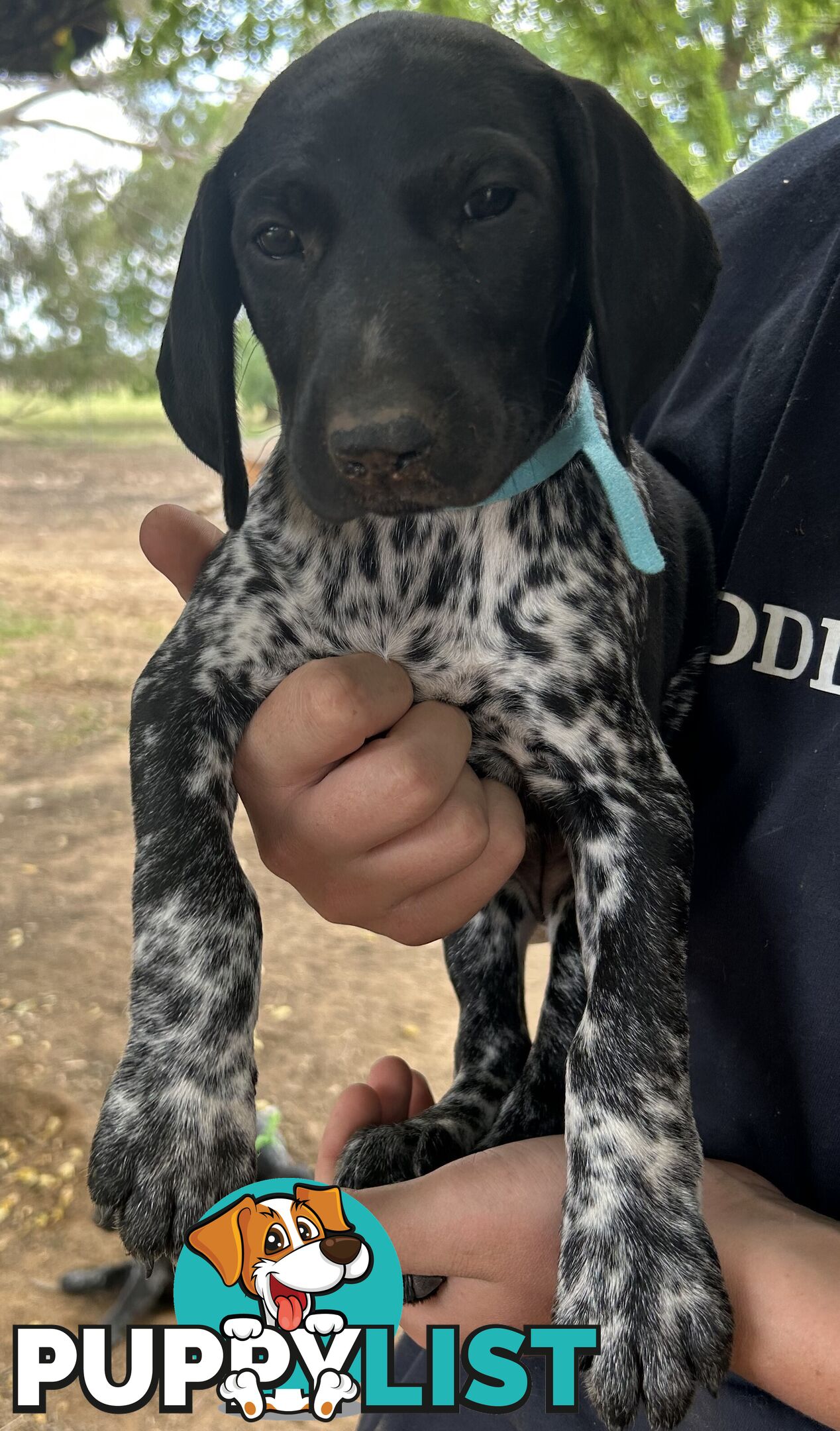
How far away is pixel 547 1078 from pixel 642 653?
76 cm

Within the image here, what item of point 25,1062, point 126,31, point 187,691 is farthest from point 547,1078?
point 126,31

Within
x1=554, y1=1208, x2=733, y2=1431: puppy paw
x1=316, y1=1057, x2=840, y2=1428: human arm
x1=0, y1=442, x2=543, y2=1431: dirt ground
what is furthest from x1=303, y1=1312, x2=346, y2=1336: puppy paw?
x1=0, y1=442, x2=543, y2=1431: dirt ground

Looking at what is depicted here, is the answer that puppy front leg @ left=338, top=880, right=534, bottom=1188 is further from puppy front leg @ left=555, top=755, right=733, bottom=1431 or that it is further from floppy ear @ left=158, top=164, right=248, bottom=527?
floppy ear @ left=158, top=164, right=248, bottom=527

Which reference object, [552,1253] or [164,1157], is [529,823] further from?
[164,1157]

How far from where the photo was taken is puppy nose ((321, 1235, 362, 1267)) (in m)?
1.34

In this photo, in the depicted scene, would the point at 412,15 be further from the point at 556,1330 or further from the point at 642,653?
the point at 556,1330

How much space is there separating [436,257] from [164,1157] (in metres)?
1.23

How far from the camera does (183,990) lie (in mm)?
1594

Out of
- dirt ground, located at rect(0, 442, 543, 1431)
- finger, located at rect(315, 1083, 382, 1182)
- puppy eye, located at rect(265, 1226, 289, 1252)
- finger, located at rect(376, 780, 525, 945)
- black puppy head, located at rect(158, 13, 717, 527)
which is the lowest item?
dirt ground, located at rect(0, 442, 543, 1431)

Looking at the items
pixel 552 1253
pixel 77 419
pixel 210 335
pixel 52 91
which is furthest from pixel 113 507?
pixel 552 1253

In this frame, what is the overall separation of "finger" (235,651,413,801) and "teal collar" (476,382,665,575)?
0.31 meters

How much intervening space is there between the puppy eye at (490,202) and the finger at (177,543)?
2.42ft

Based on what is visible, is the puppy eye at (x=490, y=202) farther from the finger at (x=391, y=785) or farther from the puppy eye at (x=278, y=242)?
the finger at (x=391, y=785)

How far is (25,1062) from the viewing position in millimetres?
2543
